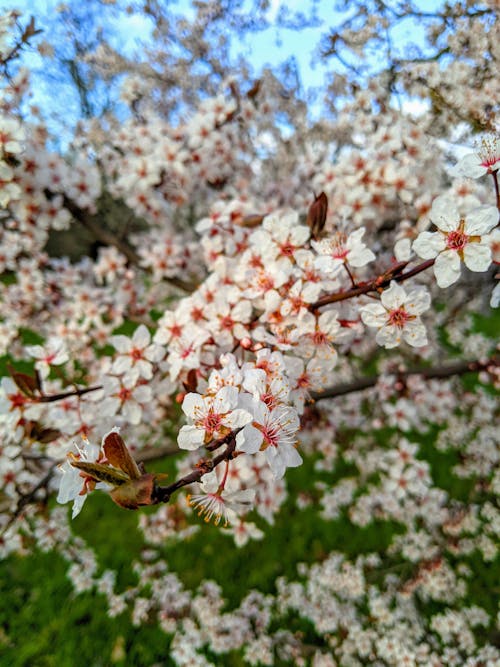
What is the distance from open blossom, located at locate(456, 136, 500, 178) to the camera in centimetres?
113

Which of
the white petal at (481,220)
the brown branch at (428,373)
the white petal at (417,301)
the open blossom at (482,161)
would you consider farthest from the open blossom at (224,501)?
the brown branch at (428,373)

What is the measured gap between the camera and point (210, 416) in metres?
1.05

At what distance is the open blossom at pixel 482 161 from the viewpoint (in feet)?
3.70

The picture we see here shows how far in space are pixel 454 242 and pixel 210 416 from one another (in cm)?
81

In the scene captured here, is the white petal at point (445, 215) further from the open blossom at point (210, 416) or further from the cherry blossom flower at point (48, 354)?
the cherry blossom flower at point (48, 354)

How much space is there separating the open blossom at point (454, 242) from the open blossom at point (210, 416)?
646 millimetres

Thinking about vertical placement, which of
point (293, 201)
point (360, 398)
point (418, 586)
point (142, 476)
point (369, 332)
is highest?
point (293, 201)

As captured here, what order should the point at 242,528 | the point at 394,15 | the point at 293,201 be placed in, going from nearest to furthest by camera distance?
the point at 242,528, the point at 394,15, the point at 293,201

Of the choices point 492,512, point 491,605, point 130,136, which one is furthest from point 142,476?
point 491,605

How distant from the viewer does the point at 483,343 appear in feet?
16.3

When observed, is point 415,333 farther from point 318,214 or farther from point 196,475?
point 196,475

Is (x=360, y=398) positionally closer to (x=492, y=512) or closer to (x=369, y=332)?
(x=369, y=332)

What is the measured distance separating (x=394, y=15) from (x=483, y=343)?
364cm

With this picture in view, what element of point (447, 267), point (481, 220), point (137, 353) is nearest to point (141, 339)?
point (137, 353)
